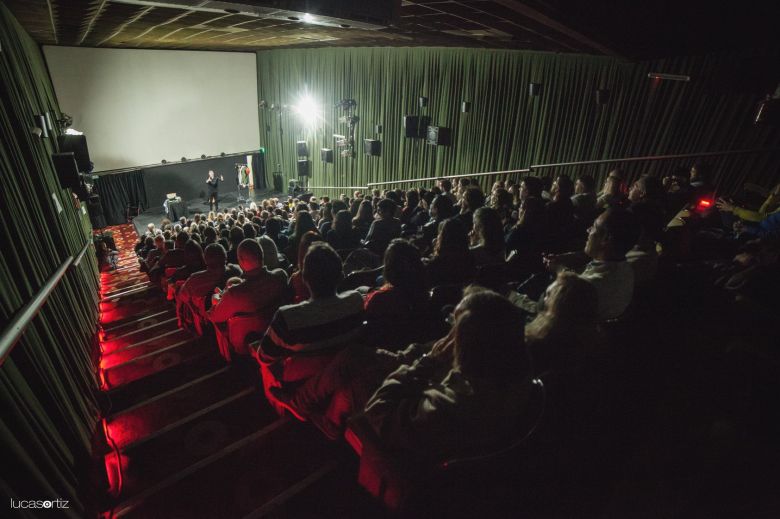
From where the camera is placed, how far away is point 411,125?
10.7 metres

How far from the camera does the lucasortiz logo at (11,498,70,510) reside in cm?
133

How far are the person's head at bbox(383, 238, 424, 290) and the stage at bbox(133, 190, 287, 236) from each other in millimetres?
12441

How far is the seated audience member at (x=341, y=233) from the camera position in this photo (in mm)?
4207

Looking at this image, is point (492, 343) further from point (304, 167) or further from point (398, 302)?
point (304, 167)

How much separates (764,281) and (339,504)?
300 centimetres

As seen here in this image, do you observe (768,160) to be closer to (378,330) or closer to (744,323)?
(744,323)

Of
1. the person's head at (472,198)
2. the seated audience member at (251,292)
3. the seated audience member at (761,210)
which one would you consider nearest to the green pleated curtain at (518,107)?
the seated audience member at (761,210)

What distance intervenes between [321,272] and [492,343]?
40.2 inches

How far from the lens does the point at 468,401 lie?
137 cm

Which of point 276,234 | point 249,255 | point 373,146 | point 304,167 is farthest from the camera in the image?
point 304,167

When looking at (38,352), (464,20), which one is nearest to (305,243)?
(38,352)

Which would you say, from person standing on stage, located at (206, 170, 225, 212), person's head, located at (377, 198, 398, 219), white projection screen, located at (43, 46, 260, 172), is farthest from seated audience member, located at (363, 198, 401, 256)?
person standing on stage, located at (206, 170, 225, 212)

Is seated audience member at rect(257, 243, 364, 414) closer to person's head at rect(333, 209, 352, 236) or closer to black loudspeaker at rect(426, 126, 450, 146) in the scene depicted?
person's head at rect(333, 209, 352, 236)

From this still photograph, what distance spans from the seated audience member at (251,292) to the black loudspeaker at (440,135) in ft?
26.7
